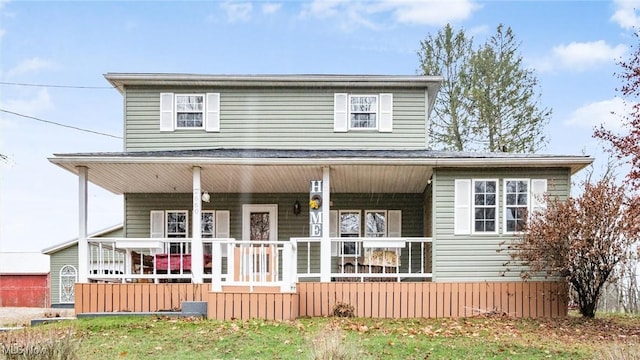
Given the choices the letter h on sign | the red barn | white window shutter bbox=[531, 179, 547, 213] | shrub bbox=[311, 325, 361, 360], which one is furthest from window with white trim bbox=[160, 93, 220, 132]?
the red barn

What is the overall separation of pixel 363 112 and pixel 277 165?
3996 mm

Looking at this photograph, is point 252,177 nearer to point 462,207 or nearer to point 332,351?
point 462,207

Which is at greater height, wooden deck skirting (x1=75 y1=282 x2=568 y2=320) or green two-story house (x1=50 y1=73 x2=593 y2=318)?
green two-story house (x1=50 y1=73 x2=593 y2=318)

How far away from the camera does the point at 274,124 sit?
1745 centimetres

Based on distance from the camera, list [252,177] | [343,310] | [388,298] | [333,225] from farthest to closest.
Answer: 1. [333,225]
2. [252,177]
3. [388,298]
4. [343,310]

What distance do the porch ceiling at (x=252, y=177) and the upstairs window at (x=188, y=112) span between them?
157 centimetres

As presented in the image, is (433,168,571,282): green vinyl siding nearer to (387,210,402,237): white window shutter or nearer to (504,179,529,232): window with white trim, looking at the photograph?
(504,179,529,232): window with white trim

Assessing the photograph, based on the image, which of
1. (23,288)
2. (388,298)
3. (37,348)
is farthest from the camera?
(23,288)

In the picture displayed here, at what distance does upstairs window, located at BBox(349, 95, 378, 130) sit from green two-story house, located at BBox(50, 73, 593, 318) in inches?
1.1

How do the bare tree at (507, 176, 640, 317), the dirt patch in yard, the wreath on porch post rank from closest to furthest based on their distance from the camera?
the bare tree at (507, 176, 640, 317), the wreath on porch post, the dirt patch in yard

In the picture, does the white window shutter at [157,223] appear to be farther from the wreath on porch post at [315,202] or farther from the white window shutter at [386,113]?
the white window shutter at [386,113]

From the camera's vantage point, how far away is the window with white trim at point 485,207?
14.6 m

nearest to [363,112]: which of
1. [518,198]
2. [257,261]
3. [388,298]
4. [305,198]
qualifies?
[305,198]

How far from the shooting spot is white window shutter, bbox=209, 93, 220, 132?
17328 mm
